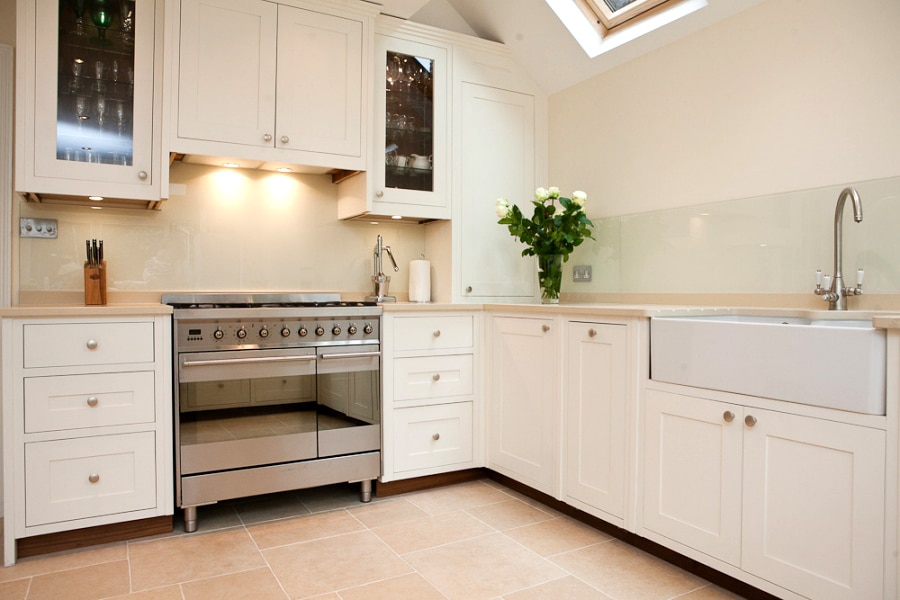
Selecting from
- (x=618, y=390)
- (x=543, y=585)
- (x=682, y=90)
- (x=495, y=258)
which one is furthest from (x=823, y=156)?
(x=543, y=585)

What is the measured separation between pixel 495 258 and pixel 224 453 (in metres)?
1.66

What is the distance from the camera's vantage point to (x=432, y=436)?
2951 millimetres

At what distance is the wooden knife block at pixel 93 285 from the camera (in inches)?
97.8

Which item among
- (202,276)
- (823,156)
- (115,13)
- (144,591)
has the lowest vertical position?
(144,591)

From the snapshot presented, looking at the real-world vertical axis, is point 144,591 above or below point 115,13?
below

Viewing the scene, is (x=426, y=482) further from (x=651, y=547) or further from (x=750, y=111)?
(x=750, y=111)

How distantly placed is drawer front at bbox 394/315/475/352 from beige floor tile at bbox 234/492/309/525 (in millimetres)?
827

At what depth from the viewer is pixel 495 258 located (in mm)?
3348

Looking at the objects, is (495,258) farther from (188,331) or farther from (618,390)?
(188,331)

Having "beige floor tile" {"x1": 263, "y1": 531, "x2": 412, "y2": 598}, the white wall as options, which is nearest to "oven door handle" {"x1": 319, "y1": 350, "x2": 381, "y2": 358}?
"beige floor tile" {"x1": 263, "y1": 531, "x2": 412, "y2": 598}

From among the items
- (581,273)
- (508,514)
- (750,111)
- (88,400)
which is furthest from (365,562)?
(750,111)

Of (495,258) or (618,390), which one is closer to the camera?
(618,390)

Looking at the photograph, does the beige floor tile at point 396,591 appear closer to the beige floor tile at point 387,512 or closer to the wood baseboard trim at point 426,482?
the beige floor tile at point 387,512

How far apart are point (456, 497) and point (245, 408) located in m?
1.04
